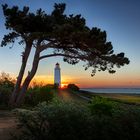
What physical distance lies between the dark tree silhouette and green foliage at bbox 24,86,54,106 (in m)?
0.94

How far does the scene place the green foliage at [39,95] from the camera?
23688 mm

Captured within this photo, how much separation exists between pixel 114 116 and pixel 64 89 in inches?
884

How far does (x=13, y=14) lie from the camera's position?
2328 centimetres

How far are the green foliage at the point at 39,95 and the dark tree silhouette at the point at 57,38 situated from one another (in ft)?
3.10

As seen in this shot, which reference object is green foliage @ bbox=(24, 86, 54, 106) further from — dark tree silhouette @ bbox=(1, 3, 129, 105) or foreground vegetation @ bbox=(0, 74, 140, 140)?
foreground vegetation @ bbox=(0, 74, 140, 140)

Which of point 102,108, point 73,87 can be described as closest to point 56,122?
point 102,108

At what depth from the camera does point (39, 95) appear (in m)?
23.9

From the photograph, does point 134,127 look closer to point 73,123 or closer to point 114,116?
point 114,116

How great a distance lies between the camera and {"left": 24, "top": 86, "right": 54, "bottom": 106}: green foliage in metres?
23.7

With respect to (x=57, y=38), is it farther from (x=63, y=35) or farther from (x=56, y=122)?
(x=56, y=122)

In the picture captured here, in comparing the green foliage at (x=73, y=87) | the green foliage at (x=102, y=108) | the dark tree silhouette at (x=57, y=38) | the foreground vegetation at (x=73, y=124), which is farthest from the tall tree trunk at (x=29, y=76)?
the foreground vegetation at (x=73, y=124)

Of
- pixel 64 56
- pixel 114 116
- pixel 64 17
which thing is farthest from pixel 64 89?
pixel 114 116

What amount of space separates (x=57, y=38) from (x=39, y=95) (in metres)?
4.42

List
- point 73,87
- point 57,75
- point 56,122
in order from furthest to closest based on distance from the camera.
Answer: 1. point 73,87
2. point 57,75
3. point 56,122
